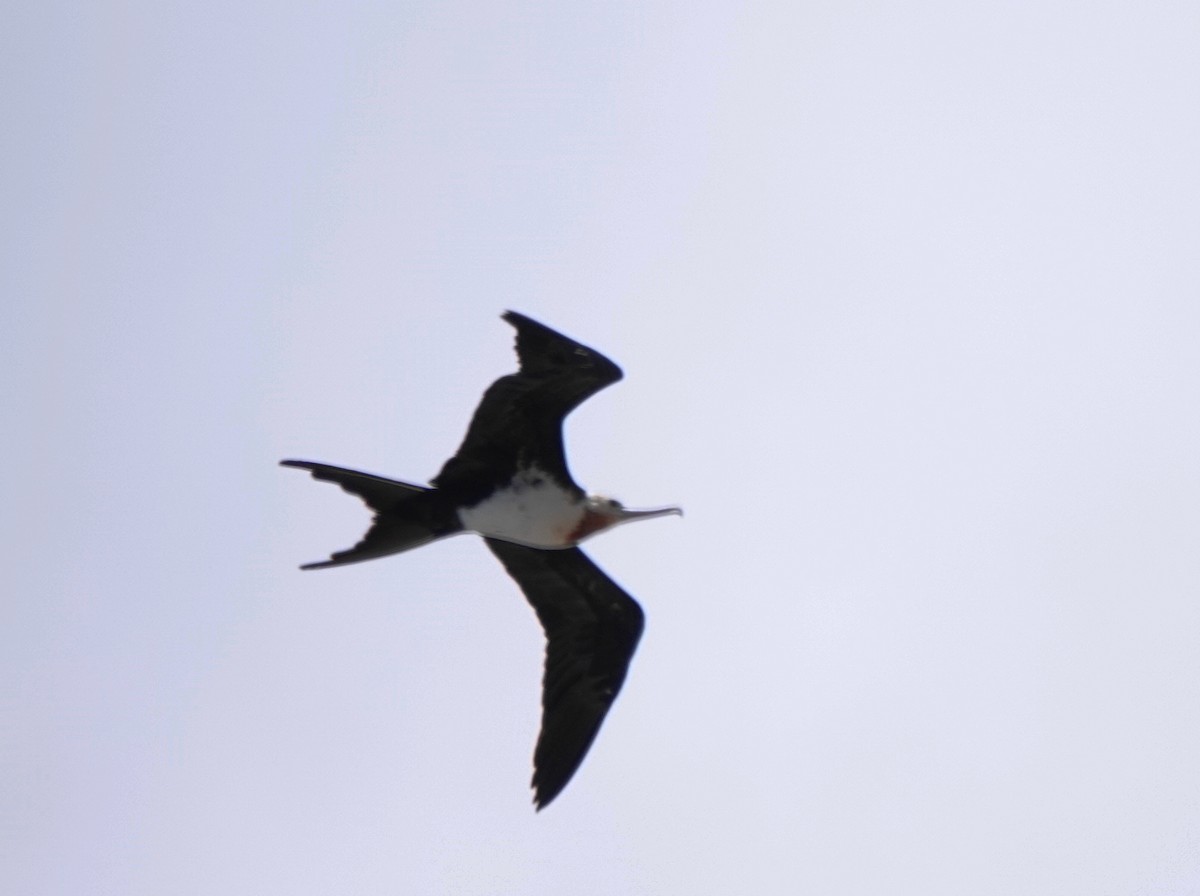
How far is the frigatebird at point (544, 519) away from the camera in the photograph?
22.5 ft

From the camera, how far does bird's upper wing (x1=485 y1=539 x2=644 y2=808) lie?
294 inches

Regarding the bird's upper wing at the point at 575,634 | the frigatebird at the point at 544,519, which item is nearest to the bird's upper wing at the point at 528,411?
the frigatebird at the point at 544,519

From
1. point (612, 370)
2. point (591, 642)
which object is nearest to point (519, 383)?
point (612, 370)

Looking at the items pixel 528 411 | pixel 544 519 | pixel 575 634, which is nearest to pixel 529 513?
pixel 544 519

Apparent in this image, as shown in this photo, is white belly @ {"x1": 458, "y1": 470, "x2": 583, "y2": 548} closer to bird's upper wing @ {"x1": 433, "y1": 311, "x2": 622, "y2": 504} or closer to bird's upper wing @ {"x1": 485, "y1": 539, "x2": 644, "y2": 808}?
bird's upper wing @ {"x1": 433, "y1": 311, "x2": 622, "y2": 504}

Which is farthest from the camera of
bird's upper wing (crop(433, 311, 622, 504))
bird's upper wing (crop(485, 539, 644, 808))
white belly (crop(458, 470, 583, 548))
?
bird's upper wing (crop(485, 539, 644, 808))

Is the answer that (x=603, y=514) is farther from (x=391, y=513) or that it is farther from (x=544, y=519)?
(x=391, y=513)

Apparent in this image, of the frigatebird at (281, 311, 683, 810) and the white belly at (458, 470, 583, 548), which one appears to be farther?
the white belly at (458, 470, 583, 548)

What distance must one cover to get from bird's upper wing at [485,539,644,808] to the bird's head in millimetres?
357

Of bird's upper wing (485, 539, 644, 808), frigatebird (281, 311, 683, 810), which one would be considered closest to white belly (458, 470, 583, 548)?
frigatebird (281, 311, 683, 810)

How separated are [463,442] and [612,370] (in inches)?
35.0

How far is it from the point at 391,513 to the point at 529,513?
0.74m

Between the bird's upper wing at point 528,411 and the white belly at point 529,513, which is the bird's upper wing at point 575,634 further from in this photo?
the bird's upper wing at point 528,411

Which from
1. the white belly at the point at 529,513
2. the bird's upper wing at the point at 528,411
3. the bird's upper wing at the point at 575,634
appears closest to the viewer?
the bird's upper wing at the point at 528,411
